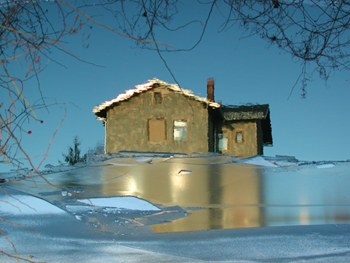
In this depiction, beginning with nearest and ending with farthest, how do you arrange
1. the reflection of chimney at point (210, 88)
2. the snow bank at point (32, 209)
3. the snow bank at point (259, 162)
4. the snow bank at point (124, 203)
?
the snow bank at point (32, 209), the snow bank at point (124, 203), the snow bank at point (259, 162), the reflection of chimney at point (210, 88)

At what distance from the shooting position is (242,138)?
20.8 meters

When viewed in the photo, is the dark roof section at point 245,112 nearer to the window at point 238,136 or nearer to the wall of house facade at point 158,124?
the window at point 238,136

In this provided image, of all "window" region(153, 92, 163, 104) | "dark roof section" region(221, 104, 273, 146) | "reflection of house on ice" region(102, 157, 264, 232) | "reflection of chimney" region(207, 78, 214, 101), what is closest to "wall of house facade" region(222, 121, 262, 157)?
"dark roof section" region(221, 104, 273, 146)

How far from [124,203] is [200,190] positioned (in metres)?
1.91

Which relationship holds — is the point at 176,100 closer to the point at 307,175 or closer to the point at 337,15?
the point at 307,175

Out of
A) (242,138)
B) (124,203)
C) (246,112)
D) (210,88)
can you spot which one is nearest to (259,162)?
(124,203)

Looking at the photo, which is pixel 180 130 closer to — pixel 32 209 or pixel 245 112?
pixel 245 112

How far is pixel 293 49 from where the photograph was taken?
3.08 metres

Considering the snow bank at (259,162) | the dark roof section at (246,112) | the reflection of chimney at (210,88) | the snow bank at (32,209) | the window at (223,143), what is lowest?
the snow bank at (32,209)

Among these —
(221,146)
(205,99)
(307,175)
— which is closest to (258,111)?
(221,146)

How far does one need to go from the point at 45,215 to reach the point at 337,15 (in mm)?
3344

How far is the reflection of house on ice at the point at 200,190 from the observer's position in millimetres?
4910

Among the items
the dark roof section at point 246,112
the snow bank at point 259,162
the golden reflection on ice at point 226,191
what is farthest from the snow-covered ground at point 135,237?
the dark roof section at point 246,112

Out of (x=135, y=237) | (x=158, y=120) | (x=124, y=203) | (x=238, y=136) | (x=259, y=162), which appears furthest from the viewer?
(x=238, y=136)
